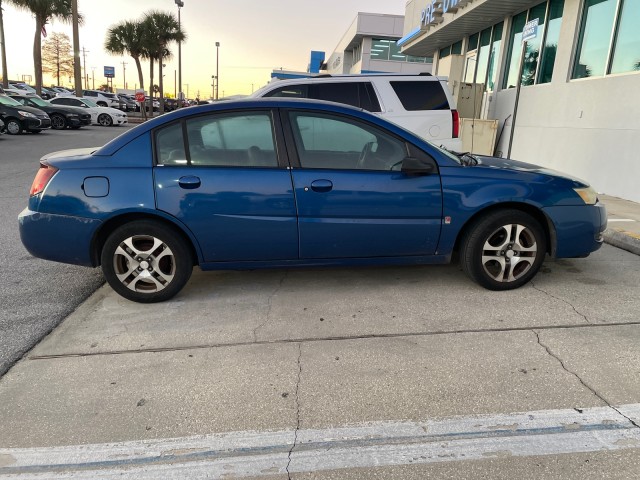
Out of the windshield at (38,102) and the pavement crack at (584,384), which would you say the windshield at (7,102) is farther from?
the pavement crack at (584,384)

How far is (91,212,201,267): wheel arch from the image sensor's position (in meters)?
3.82

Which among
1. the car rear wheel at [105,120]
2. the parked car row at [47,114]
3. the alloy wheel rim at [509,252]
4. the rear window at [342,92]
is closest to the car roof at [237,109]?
the alloy wheel rim at [509,252]

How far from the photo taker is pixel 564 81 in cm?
990

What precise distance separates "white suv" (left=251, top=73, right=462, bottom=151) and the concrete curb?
257 cm

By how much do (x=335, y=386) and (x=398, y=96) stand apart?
5.74 m

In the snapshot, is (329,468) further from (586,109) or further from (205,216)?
(586,109)

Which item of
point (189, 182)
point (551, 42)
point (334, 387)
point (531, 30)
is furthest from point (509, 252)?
point (551, 42)

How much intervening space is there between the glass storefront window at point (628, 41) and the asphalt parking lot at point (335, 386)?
583 cm

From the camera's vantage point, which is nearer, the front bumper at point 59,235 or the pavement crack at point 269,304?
the pavement crack at point 269,304

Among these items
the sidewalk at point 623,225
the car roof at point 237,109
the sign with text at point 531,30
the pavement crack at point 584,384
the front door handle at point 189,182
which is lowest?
the pavement crack at point 584,384

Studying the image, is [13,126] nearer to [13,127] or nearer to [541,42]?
[13,127]

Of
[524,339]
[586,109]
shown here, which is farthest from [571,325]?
[586,109]

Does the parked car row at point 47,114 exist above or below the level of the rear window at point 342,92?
below

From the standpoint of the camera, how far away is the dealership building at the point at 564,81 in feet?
26.8
